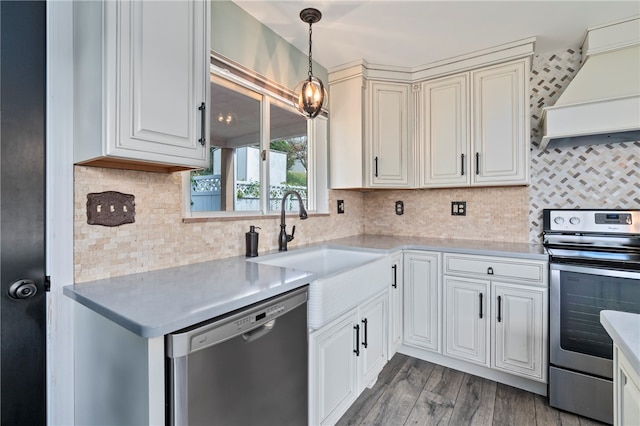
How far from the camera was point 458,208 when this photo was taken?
268 centimetres

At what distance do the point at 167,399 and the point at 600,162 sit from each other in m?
2.90

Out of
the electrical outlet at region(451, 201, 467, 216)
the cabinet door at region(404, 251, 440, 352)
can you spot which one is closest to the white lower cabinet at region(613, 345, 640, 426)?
the cabinet door at region(404, 251, 440, 352)

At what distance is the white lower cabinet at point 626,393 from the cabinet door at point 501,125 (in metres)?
1.64

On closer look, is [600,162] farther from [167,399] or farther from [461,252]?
[167,399]

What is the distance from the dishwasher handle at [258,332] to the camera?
1.01 metres

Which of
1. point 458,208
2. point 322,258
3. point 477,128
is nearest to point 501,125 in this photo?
point 477,128

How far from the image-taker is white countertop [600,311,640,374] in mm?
667

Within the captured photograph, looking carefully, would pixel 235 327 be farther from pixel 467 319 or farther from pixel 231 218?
pixel 467 319

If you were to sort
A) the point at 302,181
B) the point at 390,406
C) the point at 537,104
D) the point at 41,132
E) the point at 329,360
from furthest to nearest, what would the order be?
1. the point at 302,181
2. the point at 537,104
3. the point at 390,406
4. the point at 329,360
5. the point at 41,132

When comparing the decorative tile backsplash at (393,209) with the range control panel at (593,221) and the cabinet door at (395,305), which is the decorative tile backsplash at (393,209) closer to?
the range control panel at (593,221)

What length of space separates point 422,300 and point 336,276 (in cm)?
116

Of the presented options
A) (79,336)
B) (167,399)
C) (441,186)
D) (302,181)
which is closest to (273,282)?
(167,399)

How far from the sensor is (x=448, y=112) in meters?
2.49

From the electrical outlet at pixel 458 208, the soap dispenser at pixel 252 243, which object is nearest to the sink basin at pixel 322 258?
the soap dispenser at pixel 252 243
